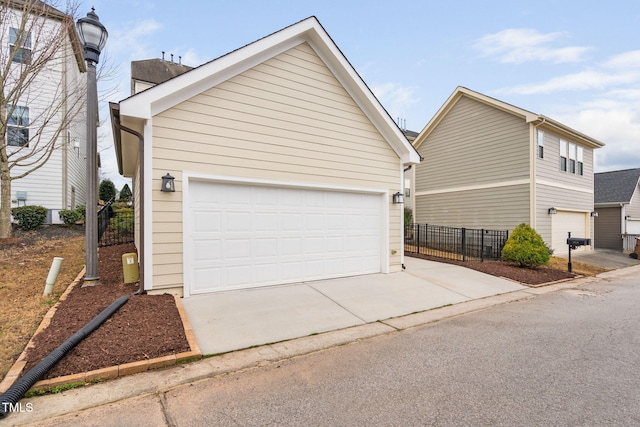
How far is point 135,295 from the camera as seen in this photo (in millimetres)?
5234

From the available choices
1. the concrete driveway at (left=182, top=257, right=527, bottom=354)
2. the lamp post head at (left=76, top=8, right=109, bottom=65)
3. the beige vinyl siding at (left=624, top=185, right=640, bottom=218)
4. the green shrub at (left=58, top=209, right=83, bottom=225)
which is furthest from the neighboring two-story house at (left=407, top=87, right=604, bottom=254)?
the green shrub at (left=58, top=209, right=83, bottom=225)

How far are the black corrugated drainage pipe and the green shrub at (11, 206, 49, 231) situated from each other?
1009 centimetres

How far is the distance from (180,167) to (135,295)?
2.35m

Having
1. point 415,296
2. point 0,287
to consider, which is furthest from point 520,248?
point 0,287

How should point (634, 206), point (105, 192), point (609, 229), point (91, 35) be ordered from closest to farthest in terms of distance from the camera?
point (91, 35), point (609, 229), point (634, 206), point (105, 192)

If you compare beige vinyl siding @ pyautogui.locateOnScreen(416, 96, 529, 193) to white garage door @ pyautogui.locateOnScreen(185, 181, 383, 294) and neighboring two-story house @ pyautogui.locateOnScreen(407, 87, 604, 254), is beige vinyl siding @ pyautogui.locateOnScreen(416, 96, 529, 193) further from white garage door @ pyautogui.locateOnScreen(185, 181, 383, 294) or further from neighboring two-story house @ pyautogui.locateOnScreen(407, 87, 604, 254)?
white garage door @ pyautogui.locateOnScreen(185, 181, 383, 294)

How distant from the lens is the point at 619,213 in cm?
1864

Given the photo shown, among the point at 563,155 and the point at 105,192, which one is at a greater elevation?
the point at 563,155

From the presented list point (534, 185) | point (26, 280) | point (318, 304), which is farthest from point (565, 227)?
point (26, 280)

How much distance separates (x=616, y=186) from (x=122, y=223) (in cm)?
2797

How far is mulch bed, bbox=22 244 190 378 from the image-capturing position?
10.7 feet

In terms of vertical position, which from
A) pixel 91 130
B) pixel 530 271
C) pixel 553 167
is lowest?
pixel 530 271

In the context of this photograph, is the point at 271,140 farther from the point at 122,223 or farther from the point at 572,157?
the point at 572,157

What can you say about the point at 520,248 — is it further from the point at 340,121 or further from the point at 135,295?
the point at 135,295
